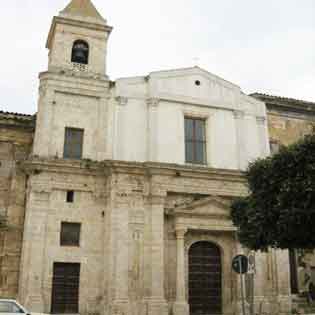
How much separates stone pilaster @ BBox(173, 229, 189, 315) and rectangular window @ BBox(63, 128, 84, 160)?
5553 mm

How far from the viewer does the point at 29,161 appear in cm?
2052

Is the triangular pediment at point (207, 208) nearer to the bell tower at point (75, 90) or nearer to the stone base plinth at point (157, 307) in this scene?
the stone base plinth at point (157, 307)

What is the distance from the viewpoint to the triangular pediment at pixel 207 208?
70.9ft

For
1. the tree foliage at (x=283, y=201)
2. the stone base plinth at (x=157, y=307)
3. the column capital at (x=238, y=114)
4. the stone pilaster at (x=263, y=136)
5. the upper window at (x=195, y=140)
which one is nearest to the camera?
the tree foliage at (x=283, y=201)

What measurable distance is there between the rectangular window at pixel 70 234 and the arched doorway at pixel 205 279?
16.5ft

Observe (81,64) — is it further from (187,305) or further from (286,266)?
(286,266)

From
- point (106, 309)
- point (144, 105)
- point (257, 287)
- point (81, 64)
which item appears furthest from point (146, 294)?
point (81, 64)

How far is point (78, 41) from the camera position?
23.8 m

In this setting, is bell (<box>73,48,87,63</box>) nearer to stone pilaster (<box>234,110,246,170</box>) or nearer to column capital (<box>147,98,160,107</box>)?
column capital (<box>147,98,160,107</box>)

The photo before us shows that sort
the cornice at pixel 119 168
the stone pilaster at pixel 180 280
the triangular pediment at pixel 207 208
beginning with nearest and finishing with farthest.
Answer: the stone pilaster at pixel 180 280 → the cornice at pixel 119 168 → the triangular pediment at pixel 207 208

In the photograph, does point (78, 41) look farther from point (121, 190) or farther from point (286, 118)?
point (286, 118)

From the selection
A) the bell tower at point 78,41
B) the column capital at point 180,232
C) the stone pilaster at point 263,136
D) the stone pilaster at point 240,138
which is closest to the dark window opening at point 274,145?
the stone pilaster at point 263,136

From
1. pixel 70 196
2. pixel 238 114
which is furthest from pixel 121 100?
pixel 238 114

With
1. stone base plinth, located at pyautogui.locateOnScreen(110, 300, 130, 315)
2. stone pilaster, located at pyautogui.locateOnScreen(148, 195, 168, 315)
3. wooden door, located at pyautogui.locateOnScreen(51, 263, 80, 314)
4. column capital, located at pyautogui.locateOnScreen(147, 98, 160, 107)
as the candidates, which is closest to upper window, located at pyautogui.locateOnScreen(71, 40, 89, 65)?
→ column capital, located at pyautogui.locateOnScreen(147, 98, 160, 107)
